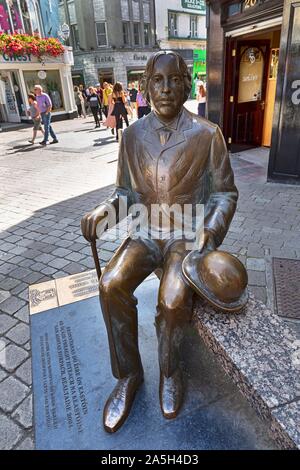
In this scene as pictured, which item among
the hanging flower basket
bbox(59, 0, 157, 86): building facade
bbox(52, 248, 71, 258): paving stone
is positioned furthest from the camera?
bbox(59, 0, 157, 86): building facade

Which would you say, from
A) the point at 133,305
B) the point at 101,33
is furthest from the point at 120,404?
the point at 101,33

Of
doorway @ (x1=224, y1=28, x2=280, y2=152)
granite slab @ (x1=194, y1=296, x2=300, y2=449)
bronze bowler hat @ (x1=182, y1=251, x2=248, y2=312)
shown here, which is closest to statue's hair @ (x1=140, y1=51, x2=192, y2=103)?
bronze bowler hat @ (x1=182, y1=251, x2=248, y2=312)

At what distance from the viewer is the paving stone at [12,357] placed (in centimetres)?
257

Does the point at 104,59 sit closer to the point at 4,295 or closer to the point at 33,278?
the point at 33,278

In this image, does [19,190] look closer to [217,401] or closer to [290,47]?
[290,47]

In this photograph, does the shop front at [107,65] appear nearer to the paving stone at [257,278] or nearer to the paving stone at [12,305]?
the paving stone at [257,278]

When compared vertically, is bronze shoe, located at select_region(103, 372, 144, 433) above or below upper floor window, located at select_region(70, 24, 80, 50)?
below

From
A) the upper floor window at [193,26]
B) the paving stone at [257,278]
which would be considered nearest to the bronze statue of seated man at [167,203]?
the paving stone at [257,278]

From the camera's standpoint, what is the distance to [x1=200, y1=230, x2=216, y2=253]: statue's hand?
188 centimetres

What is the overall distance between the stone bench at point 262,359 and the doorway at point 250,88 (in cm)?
725

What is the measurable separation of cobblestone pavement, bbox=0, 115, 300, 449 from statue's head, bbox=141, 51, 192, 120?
6.50ft

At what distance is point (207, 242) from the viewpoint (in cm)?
190

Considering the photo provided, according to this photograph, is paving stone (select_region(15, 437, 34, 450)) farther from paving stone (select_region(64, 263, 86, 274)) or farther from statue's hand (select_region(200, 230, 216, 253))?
paving stone (select_region(64, 263, 86, 274))
